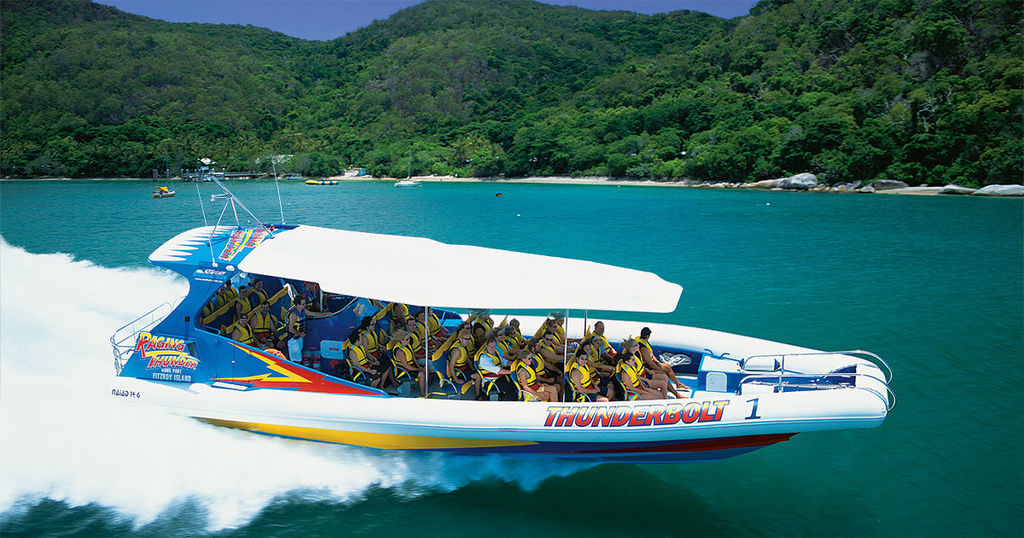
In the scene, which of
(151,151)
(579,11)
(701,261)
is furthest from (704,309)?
(579,11)

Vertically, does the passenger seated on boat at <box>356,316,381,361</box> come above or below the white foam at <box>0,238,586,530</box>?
above

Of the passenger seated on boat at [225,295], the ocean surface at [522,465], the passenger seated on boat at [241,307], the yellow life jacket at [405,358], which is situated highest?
the passenger seated on boat at [225,295]

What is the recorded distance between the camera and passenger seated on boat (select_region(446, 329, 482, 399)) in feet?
21.9

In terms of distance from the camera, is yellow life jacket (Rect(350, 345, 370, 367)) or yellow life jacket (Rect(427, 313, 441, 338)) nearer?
yellow life jacket (Rect(350, 345, 370, 367))

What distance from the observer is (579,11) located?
7480 inches

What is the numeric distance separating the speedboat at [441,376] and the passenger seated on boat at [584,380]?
0.15 m

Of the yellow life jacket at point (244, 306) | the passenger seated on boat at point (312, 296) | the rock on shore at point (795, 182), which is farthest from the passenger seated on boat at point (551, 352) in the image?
the rock on shore at point (795, 182)

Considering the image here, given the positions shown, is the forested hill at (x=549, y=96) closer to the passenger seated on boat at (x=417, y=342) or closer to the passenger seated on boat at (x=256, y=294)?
the passenger seated on boat at (x=256, y=294)

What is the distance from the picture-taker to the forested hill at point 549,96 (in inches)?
A: 2242

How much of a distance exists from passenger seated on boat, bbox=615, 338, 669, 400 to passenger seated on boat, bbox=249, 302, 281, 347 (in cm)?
375

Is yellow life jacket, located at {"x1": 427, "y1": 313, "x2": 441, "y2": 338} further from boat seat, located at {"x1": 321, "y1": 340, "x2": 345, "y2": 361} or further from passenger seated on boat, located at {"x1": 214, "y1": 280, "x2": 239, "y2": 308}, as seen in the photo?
passenger seated on boat, located at {"x1": 214, "y1": 280, "x2": 239, "y2": 308}

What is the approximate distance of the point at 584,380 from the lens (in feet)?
20.5

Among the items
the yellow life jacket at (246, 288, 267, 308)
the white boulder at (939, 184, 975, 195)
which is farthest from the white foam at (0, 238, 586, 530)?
the white boulder at (939, 184, 975, 195)

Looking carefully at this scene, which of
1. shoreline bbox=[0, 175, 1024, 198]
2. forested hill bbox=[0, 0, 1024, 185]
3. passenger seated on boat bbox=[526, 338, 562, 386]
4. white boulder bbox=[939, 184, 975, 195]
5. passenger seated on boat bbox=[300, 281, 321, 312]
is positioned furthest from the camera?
forested hill bbox=[0, 0, 1024, 185]
